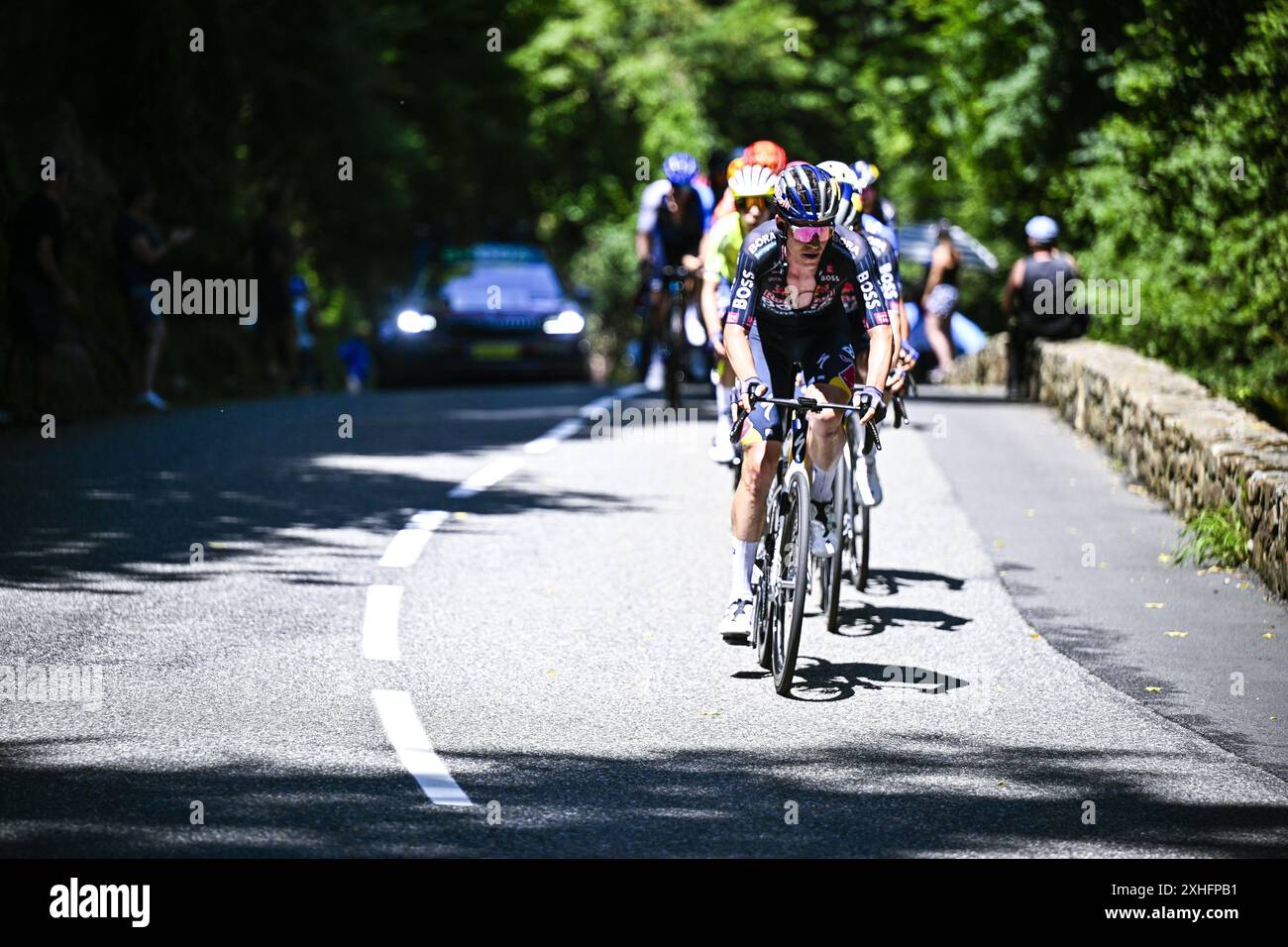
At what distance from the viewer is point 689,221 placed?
1678 cm

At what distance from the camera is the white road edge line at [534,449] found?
13680 millimetres

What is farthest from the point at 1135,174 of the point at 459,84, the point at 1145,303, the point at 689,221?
the point at 459,84

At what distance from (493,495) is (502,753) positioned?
6436 mm

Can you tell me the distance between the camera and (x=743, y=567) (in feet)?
28.2

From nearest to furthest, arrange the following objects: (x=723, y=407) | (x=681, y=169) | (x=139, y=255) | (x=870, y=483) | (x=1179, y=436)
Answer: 1. (x=870, y=483)
2. (x=723, y=407)
3. (x=1179, y=436)
4. (x=681, y=169)
5. (x=139, y=255)

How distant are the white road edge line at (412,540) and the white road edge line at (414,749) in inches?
117

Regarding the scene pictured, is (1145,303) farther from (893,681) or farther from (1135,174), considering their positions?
(893,681)

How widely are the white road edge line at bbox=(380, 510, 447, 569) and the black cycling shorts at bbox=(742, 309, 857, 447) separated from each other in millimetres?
2729

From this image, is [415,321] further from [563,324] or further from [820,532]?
[820,532]

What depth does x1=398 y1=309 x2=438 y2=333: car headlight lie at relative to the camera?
24.3 m

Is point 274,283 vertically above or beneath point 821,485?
above

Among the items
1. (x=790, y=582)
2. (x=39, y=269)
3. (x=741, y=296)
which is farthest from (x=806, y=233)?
(x=39, y=269)

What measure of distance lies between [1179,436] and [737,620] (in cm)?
514

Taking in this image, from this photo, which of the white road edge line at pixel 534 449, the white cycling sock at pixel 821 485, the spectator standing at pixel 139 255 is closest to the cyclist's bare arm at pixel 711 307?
the white cycling sock at pixel 821 485
